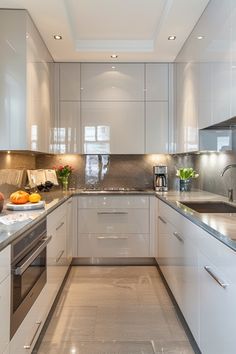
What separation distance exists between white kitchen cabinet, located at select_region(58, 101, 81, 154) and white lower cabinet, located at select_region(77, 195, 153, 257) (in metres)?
0.68

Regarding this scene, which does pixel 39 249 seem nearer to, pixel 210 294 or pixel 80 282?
pixel 210 294

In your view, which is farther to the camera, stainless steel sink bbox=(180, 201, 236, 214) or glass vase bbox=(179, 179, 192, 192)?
glass vase bbox=(179, 179, 192, 192)

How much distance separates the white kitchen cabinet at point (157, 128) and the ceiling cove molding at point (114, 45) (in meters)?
0.69

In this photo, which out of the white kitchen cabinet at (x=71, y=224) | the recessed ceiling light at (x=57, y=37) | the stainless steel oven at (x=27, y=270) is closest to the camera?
the stainless steel oven at (x=27, y=270)

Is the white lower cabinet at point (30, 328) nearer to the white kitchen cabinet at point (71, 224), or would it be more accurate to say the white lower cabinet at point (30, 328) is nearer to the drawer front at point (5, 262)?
the drawer front at point (5, 262)

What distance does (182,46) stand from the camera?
3.23m

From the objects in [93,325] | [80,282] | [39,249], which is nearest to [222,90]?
[39,249]

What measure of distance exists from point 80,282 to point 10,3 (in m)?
2.58

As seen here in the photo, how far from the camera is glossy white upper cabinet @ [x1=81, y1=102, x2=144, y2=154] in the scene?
378 cm

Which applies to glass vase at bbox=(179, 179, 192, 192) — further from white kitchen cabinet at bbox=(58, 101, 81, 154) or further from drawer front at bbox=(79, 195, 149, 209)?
white kitchen cabinet at bbox=(58, 101, 81, 154)

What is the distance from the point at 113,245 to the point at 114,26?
2.37 m

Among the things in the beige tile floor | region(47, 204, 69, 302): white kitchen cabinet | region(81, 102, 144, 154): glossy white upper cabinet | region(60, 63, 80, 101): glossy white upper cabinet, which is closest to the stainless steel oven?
region(47, 204, 69, 302): white kitchen cabinet

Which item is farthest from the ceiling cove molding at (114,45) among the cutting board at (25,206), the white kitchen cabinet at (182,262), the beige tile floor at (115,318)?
the beige tile floor at (115,318)

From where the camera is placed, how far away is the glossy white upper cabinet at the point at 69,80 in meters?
3.74
